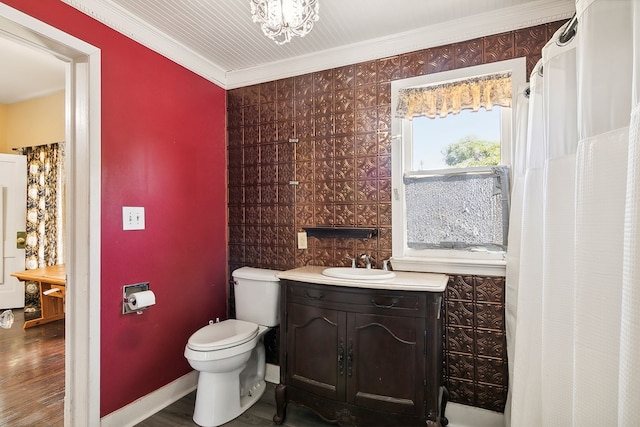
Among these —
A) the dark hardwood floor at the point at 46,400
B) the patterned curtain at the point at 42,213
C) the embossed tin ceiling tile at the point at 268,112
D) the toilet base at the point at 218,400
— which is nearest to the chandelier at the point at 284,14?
the embossed tin ceiling tile at the point at 268,112

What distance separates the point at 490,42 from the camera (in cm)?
195

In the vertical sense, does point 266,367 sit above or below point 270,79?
below

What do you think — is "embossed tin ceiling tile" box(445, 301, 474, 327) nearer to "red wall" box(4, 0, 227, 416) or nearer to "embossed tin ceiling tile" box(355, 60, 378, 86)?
"embossed tin ceiling tile" box(355, 60, 378, 86)

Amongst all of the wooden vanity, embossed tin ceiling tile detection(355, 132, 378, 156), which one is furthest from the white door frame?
embossed tin ceiling tile detection(355, 132, 378, 156)

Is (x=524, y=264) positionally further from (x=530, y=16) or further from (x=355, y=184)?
(x=530, y=16)

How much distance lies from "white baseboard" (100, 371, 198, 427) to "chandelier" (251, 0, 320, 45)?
2236mm

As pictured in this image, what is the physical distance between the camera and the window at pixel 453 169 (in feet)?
6.40

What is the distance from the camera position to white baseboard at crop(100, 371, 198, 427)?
1857 mm

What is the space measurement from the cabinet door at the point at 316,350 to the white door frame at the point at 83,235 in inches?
43.1

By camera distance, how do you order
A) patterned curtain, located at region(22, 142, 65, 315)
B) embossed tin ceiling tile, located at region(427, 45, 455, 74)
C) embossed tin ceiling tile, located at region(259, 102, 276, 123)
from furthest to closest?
patterned curtain, located at region(22, 142, 65, 315) → embossed tin ceiling tile, located at region(259, 102, 276, 123) → embossed tin ceiling tile, located at region(427, 45, 455, 74)

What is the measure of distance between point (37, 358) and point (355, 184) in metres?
3.20

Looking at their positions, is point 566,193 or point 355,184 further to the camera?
point 355,184

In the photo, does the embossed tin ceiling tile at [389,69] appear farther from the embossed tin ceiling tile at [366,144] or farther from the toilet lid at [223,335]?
the toilet lid at [223,335]

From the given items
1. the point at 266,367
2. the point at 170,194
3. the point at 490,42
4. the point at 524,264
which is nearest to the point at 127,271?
the point at 170,194
